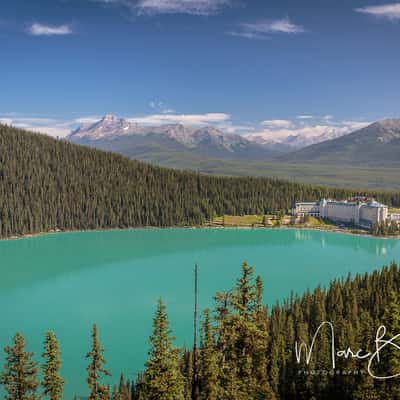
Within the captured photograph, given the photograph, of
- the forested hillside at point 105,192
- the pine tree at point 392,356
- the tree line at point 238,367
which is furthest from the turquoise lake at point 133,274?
the pine tree at point 392,356

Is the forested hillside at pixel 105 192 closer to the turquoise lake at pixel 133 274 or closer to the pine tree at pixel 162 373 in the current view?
the turquoise lake at pixel 133 274

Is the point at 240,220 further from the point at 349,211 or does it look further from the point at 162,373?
the point at 162,373

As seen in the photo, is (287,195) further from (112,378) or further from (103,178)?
(112,378)

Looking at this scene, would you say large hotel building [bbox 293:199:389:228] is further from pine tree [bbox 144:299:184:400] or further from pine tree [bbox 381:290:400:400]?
pine tree [bbox 144:299:184:400]

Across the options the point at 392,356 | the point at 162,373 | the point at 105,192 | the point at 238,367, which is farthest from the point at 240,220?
the point at 162,373

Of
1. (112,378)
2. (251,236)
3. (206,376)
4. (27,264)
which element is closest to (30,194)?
(27,264)

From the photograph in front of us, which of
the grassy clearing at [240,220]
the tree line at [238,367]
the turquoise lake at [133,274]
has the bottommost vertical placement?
the turquoise lake at [133,274]

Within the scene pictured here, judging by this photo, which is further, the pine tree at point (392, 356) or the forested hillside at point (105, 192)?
the forested hillside at point (105, 192)
